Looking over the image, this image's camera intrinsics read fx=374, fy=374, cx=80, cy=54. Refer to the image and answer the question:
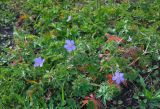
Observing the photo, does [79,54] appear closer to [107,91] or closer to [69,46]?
[69,46]

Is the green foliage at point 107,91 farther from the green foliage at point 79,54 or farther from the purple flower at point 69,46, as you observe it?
the purple flower at point 69,46

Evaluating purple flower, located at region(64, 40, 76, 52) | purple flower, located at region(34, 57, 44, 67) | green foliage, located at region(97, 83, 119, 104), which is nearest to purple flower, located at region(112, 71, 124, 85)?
green foliage, located at region(97, 83, 119, 104)

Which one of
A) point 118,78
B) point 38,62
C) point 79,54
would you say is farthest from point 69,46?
point 118,78

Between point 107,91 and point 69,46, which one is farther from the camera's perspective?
point 69,46

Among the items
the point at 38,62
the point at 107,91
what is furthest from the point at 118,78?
the point at 38,62

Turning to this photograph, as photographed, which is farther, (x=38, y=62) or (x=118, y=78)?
(x=38, y=62)

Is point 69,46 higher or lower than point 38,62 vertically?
higher

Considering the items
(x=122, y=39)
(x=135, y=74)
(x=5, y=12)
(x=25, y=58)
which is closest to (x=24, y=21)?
(x=5, y=12)

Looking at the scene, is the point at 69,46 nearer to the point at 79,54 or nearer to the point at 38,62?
the point at 79,54

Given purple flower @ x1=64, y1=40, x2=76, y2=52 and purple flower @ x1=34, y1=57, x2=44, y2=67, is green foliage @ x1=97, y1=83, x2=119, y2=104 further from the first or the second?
purple flower @ x1=34, y1=57, x2=44, y2=67

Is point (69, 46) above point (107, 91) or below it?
above

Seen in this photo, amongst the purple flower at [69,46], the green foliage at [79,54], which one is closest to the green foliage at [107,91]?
the green foliage at [79,54]
